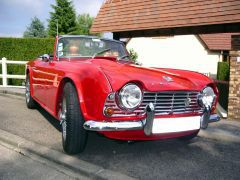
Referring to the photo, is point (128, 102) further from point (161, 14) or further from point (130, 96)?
point (161, 14)

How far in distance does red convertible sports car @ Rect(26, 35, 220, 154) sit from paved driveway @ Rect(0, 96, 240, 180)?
0.35 meters

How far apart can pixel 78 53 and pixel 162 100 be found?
1.93 m

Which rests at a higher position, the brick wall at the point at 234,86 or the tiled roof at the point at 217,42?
the tiled roof at the point at 217,42

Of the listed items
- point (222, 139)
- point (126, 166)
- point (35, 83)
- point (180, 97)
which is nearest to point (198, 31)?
point (222, 139)

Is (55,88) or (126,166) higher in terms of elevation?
(55,88)

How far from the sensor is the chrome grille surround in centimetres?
326

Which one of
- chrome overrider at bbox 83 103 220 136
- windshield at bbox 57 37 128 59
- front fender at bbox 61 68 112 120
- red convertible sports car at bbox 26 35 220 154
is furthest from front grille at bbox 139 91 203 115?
windshield at bbox 57 37 128 59

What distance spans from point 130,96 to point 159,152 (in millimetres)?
1258

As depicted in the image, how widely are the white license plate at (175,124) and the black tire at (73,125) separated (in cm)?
85

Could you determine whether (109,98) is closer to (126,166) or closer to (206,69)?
(126,166)

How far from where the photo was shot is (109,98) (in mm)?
3195

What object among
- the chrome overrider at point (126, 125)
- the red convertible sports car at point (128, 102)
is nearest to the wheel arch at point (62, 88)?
the red convertible sports car at point (128, 102)

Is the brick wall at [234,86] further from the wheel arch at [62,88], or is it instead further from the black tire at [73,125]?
the black tire at [73,125]

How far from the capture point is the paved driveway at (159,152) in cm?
349
